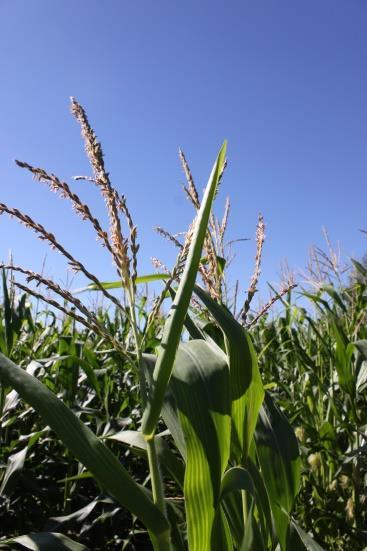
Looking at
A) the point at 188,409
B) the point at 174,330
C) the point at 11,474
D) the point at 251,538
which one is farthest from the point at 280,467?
the point at 11,474

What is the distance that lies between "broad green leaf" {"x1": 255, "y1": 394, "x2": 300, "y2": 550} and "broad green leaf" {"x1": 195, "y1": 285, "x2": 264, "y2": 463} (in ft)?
0.19

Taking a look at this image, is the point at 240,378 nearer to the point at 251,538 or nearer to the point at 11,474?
the point at 251,538

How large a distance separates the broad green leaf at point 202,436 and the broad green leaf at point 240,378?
0.03m

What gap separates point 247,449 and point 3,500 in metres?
1.19

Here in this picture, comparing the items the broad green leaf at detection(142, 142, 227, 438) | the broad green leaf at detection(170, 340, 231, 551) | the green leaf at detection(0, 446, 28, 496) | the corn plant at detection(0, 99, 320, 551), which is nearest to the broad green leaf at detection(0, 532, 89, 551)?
the corn plant at detection(0, 99, 320, 551)

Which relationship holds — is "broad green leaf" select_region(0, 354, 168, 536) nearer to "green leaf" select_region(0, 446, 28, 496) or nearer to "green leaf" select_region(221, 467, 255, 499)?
"green leaf" select_region(221, 467, 255, 499)

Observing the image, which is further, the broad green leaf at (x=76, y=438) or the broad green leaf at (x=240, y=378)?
the broad green leaf at (x=240, y=378)

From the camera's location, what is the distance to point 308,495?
1.69m

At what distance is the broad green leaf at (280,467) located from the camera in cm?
78

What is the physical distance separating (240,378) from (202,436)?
0.34ft

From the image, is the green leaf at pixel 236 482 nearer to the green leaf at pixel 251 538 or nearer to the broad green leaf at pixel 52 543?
the green leaf at pixel 251 538

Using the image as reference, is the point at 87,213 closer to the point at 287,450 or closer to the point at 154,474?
the point at 154,474

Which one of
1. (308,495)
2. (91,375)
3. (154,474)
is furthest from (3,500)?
(154,474)

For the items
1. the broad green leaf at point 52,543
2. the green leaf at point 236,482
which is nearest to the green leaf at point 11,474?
the broad green leaf at point 52,543
